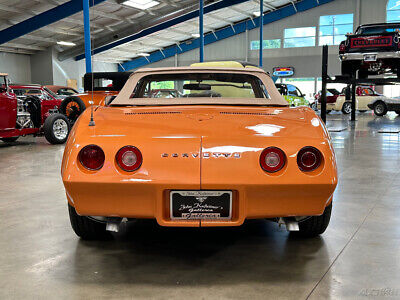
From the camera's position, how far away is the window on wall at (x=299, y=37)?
28.5 metres

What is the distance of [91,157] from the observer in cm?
220

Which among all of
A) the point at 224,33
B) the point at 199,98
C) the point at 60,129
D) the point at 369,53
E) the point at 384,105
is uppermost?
the point at 224,33

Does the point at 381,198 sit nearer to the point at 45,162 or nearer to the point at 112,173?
the point at 112,173

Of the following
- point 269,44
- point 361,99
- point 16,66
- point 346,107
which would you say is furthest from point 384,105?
point 16,66

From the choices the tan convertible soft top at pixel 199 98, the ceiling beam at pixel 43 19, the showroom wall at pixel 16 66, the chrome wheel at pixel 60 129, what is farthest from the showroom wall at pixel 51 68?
the tan convertible soft top at pixel 199 98

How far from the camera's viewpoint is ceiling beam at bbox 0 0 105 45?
16594 millimetres

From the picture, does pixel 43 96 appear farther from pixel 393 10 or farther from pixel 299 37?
pixel 393 10

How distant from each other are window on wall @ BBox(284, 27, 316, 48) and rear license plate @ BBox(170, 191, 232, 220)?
2848 cm

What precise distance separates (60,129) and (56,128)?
4.8 inches

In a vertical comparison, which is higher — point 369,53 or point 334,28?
point 334,28

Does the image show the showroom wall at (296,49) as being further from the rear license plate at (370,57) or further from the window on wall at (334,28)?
the rear license plate at (370,57)

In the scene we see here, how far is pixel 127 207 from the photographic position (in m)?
2.17

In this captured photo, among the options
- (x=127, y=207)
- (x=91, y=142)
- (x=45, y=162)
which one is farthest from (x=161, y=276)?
(x=45, y=162)

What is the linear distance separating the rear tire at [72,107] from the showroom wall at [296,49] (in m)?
21.7
